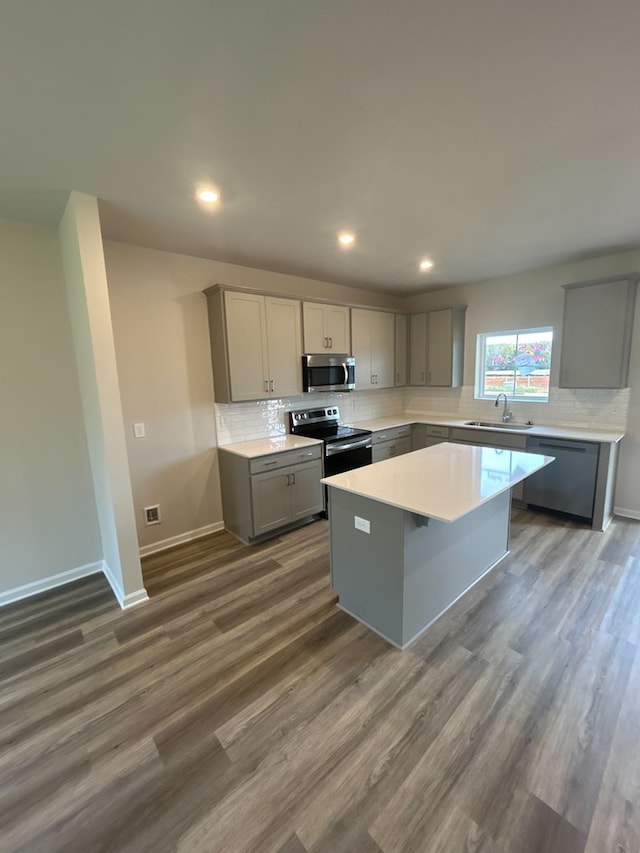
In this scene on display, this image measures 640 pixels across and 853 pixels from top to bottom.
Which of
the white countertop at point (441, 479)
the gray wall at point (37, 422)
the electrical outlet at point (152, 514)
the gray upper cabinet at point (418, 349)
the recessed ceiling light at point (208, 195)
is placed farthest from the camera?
the gray upper cabinet at point (418, 349)

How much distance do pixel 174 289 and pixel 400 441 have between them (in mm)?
3226

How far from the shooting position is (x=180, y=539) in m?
3.45

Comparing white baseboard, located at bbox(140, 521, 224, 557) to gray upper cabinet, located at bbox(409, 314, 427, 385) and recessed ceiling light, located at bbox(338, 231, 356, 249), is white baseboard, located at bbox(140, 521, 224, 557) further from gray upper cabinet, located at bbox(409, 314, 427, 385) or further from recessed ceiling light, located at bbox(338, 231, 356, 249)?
gray upper cabinet, located at bbox(409, 314, 427, 385)

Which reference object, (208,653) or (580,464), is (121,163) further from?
(580,464)

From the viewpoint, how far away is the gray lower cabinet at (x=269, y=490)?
3256 mm

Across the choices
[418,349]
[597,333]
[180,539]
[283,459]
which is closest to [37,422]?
[180,539]

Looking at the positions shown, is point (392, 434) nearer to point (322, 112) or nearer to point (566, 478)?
point (566, 478)

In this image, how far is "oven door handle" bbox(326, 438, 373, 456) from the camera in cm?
379

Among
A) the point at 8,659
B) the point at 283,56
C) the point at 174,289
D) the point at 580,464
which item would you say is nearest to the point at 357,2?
the point at 283,56

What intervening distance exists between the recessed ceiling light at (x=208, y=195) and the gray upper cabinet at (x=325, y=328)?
162 cm

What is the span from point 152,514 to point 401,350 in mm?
3861

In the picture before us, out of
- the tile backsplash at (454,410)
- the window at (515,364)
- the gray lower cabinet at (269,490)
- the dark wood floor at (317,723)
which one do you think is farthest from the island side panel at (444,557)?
the window at (515,364)

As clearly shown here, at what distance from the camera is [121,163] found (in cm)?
184

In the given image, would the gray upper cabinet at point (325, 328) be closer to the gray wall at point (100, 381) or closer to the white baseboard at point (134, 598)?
the gray wall at point (100, 381)
